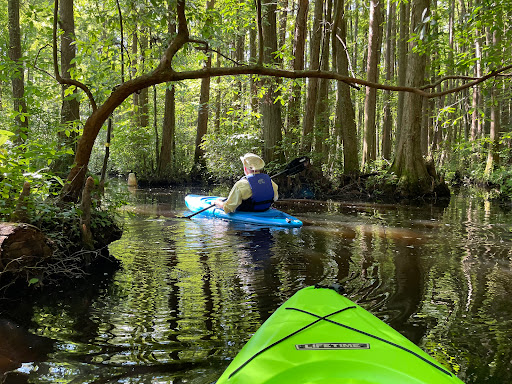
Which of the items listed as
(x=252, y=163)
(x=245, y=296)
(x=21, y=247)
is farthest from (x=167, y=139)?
(x=245, y=296)

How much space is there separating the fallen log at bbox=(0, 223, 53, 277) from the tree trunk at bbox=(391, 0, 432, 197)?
985 cm

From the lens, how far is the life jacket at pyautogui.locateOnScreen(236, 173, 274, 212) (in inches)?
295

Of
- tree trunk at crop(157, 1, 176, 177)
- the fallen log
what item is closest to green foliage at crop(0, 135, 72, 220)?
the fallen log

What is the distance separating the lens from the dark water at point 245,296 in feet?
7.66

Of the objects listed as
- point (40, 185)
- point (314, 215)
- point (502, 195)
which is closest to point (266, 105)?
point (314, 215)

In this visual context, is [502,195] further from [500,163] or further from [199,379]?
[199,379]

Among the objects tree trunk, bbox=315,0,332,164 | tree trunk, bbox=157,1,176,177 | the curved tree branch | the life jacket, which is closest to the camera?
the curved tree branch

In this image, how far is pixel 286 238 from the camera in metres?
6.49

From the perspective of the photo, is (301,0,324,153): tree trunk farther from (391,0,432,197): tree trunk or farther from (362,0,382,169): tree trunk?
(391,0,432,197): tree trunk

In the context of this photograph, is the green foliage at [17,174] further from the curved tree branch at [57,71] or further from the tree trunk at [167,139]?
the tree trunk at [167,139]

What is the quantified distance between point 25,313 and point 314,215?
6676 millimetres

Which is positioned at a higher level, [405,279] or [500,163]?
[500,163]

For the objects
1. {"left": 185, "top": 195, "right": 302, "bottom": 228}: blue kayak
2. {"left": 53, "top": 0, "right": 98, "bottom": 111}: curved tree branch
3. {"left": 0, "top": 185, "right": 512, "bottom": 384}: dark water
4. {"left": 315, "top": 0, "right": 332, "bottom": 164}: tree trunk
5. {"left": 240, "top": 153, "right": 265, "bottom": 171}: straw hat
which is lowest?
{"left": 0, "top": 185, "right": 512, "bottom": 384}: dark water

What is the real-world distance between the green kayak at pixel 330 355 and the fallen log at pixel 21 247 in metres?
2.44
